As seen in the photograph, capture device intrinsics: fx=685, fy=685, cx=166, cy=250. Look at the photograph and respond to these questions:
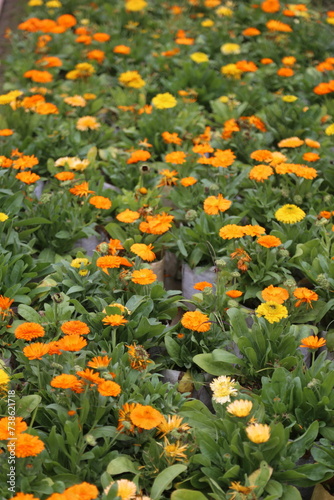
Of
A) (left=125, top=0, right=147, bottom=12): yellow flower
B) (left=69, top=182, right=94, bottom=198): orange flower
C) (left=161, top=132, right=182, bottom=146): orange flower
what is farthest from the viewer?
(left=125, top=0, right=147, bottom=12): yellow flower

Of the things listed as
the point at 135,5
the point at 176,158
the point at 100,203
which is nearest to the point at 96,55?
the point at 135,5

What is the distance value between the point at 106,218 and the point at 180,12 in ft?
10.9

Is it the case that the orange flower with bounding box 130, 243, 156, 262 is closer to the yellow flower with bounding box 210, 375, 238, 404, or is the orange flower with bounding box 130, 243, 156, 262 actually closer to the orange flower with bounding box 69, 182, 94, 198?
the orange flower with bounding box 69, 182, 94, 198

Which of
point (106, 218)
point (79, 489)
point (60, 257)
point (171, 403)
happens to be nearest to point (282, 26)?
point (106, 218)

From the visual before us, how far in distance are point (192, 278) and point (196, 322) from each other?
71 cm

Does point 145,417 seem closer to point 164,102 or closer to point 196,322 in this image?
point 196,322

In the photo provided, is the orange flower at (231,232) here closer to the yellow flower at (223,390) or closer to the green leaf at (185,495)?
the yellow flower at (223,390)

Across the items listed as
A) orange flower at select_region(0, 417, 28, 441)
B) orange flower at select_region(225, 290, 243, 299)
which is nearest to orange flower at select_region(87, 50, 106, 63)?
orange flower at select_region(225, 290, 243, 299)

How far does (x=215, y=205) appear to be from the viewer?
3439mm

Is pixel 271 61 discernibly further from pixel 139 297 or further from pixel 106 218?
pixel 139 297

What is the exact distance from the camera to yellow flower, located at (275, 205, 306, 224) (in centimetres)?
336

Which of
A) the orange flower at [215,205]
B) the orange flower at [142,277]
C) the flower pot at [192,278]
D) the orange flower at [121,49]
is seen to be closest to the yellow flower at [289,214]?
the orange flower at [215,205]

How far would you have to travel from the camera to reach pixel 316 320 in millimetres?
3074

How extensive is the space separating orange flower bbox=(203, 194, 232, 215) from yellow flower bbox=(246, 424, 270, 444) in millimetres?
1416
